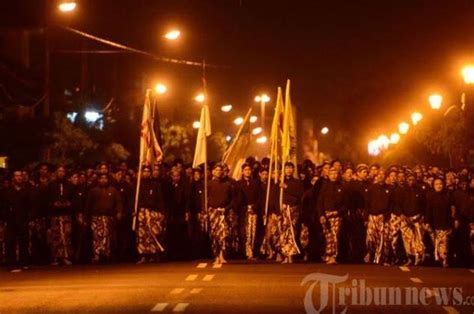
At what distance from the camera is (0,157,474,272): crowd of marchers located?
70.0 ft

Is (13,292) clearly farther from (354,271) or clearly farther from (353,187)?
(353,187)

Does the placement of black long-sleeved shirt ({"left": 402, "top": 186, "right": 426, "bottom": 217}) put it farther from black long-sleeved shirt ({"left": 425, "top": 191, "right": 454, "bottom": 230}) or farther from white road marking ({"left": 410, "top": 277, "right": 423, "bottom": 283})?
white road marking ({"left": 410, "top": 277, "right": 423, "bottom": 283})

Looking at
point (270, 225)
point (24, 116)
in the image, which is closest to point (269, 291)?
point (270, 225)

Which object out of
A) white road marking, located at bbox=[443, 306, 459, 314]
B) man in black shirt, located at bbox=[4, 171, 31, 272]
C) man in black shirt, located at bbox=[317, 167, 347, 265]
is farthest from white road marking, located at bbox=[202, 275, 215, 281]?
man in black shirt, located at bbox=[4, 171, 31, 272]

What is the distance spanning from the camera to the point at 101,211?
22.4 metres

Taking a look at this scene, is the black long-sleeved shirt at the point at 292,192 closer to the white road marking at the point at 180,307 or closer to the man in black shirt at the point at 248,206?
the man in black shirt at the point at 248,206

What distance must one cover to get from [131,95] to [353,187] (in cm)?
3520

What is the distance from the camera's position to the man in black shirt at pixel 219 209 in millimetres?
21297

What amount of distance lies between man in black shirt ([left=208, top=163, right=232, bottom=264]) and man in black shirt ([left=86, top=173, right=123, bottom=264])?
2.16 m

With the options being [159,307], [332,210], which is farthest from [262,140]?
[159,307]

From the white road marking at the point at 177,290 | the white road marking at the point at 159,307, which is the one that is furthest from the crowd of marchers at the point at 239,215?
the white road marking at the point at 159,307

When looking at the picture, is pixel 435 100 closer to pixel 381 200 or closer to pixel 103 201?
pixel 381 200
